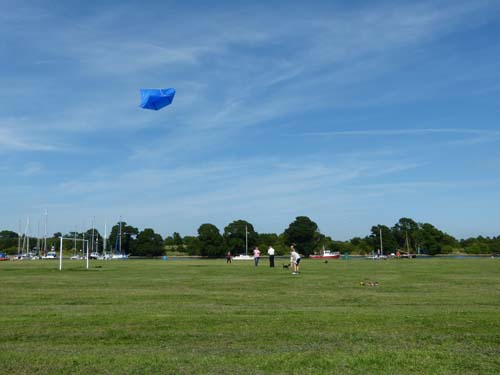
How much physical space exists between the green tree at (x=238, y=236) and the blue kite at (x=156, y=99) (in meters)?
135

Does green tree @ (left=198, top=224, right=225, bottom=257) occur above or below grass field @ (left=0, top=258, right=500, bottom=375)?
above

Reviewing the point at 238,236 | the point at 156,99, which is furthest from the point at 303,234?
the point at 156,99

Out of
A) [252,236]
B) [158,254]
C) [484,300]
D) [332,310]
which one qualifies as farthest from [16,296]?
[158,254]

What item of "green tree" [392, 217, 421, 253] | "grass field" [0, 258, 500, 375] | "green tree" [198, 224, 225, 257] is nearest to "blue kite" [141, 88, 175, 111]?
"grass field" [0, 258, 500, 375]

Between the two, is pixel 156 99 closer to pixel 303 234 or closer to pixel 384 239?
pixel 303 234

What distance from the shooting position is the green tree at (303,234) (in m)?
153

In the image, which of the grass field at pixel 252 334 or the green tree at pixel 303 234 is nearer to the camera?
the grass field at pixel 252 334

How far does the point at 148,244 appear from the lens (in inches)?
6811

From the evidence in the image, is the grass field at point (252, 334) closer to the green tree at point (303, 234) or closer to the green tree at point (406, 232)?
the green tree at point (303, 234)

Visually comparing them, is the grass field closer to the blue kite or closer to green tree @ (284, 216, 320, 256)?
the blue kite

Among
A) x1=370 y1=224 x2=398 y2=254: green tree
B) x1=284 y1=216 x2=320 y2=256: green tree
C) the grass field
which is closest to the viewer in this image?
the grass field

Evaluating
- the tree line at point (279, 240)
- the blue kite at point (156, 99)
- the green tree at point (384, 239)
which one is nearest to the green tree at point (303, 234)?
the tree line at point (279, 240)

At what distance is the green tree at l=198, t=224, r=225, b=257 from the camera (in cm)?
15762

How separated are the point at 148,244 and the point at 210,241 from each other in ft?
80.7
